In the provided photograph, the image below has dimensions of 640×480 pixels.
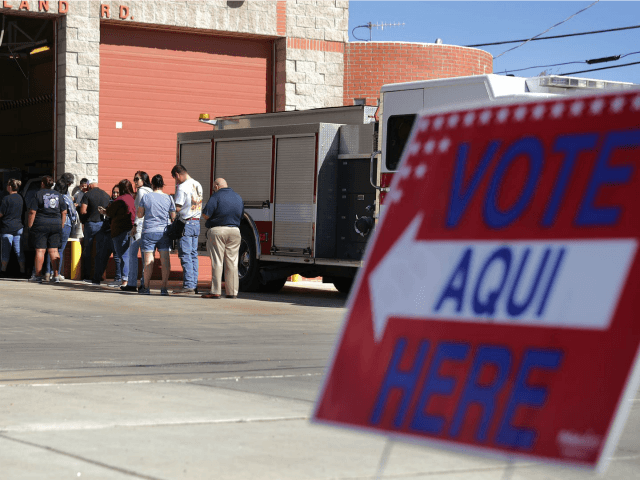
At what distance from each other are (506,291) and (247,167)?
1538 cm

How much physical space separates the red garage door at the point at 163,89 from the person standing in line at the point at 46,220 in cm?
294

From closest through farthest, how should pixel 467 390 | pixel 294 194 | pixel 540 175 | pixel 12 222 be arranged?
pixel 467 390
pixel 540 175
pixel 294 194
pixel 12 222

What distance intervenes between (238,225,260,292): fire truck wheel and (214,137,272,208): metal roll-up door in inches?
20.3

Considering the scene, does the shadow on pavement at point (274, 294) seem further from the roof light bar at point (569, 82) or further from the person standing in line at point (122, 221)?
the roof light bar at point (569, 82)

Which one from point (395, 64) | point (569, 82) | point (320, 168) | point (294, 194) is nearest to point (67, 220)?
point (294, 194)

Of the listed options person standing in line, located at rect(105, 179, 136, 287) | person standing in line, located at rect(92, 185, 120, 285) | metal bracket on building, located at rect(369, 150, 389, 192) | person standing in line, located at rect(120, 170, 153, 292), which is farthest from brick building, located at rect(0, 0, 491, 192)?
metal bracket on building, located at rect(369, 150, 389, 192)

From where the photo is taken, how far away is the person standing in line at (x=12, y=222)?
1891cm

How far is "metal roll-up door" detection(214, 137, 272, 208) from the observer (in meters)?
17.5

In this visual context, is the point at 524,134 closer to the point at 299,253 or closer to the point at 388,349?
the point at 388,349

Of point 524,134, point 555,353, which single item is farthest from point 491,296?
point 524,134

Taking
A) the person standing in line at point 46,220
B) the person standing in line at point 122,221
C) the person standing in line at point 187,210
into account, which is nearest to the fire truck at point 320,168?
the person standing in line at point 187,210

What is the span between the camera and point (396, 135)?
49.0 feet

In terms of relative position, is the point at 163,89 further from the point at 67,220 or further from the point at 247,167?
the point at 247,167

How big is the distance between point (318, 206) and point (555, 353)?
13.8 meters
